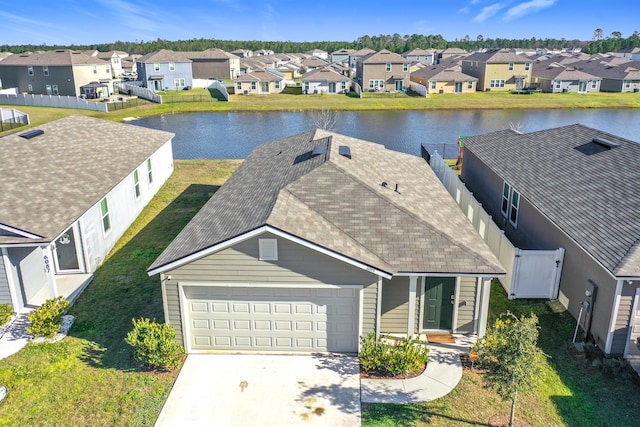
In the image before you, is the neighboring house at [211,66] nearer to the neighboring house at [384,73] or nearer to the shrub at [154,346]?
the neighboring house at [384,73]

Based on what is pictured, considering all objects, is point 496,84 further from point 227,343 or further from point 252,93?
point 227,343

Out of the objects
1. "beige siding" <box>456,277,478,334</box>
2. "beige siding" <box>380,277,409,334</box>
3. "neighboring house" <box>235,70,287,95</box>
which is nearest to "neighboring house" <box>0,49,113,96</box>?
"neighboring house" <box>235,70,287,95</box>

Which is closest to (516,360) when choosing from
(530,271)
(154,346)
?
(530,271)

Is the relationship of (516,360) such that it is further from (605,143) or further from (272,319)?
(605,143)

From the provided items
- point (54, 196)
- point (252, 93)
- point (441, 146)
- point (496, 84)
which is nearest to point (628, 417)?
point (54, 196)

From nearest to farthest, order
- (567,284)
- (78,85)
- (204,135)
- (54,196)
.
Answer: (567,284) → (54,196) → (204,135) → (78,85)

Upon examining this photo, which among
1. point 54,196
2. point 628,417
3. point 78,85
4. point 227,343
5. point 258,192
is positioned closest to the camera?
point 628,417
